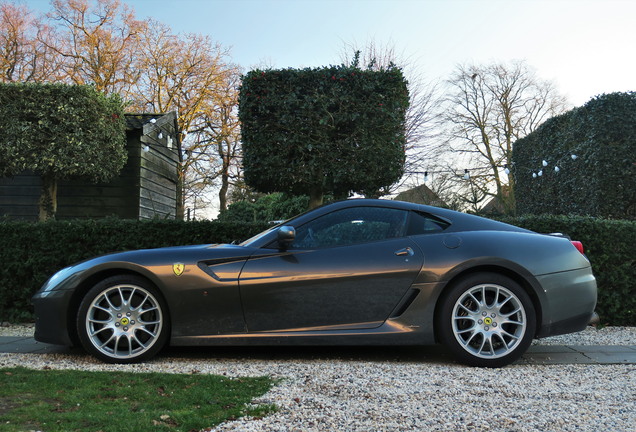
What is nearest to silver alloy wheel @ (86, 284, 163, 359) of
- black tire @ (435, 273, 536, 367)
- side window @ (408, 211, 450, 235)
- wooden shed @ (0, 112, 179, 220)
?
side window @ (408, 211, 450, 235)

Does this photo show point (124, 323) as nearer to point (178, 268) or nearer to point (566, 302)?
point (178, 268)

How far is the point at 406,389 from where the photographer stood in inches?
129

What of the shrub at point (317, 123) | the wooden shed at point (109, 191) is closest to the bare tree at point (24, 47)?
the wooden shed at point (109, 191)

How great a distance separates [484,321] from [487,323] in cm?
3

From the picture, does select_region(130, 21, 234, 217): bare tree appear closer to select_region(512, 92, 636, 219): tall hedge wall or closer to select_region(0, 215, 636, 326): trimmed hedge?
select_region(512, 92, 636, 219): tall hedge wall

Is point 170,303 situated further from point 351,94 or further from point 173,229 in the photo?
point 351,94

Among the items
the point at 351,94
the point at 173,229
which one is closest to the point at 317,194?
the point at 351,94

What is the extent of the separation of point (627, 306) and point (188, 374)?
5353 millimetres

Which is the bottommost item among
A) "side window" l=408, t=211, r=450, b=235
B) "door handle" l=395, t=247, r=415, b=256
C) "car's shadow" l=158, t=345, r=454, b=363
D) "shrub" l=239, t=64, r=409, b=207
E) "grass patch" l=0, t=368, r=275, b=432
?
"car's shadow" l=158, t=345, r=454, b=363

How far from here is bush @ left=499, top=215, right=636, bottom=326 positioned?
20.0 feet

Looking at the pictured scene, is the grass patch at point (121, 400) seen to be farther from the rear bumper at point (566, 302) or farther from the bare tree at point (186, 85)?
the bare tree at point (186, 85)

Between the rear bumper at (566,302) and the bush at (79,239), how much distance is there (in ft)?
11.7

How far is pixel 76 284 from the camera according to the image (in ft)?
13.8

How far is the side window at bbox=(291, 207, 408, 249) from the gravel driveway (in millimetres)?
972
